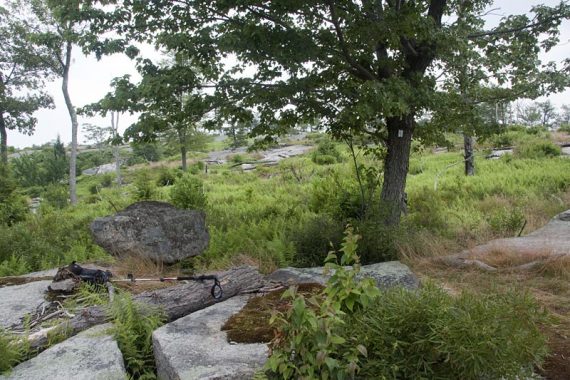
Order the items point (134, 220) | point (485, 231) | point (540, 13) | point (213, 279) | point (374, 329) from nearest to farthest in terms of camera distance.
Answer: point (374, 329)
point (213, 279)
point (134, 220)
point (540, 13)
point (485, 231)

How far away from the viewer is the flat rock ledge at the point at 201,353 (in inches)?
129

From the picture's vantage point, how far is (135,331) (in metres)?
4.13

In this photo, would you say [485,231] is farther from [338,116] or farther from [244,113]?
[244,113]

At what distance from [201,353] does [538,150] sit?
2200cm

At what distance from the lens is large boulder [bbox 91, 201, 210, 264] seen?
764cm

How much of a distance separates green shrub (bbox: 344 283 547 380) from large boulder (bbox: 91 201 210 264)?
543 cm

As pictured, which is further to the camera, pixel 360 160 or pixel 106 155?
pixel 106 155

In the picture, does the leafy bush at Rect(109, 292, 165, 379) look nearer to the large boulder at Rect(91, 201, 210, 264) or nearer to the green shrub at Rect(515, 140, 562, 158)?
the large boulder at Rect(91, 201, 210, 264)

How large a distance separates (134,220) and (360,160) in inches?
520

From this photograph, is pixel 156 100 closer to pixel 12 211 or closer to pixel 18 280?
pixel 18 280

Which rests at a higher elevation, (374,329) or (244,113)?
(244,113)

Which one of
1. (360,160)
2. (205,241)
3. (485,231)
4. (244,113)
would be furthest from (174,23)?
(360,160)

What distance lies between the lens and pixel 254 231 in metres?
9.64

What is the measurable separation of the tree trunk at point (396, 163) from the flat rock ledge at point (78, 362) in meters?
5.96
